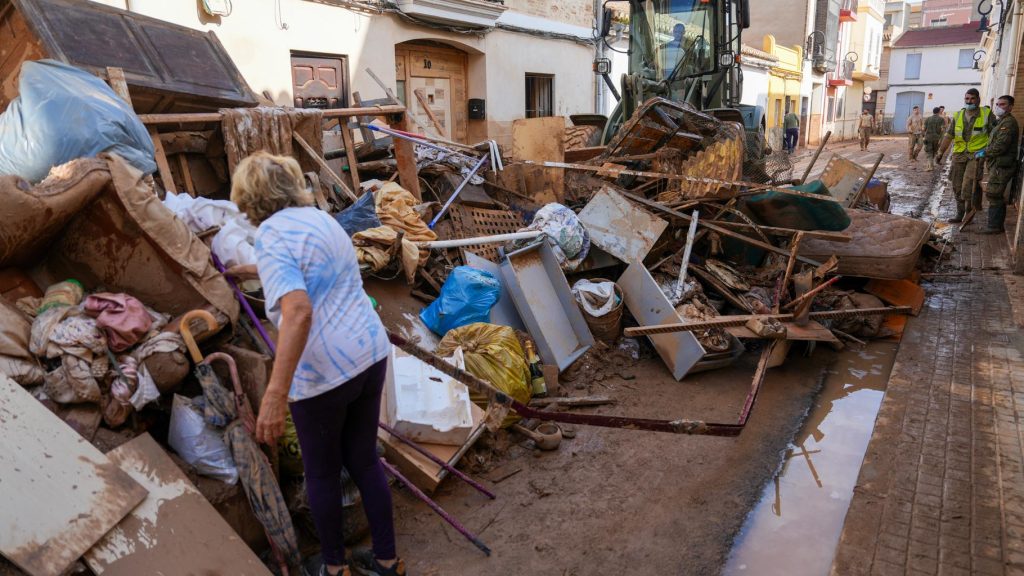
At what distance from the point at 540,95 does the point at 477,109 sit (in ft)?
7.95

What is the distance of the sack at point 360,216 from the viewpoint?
4.84 meters

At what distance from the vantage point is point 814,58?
29469mm

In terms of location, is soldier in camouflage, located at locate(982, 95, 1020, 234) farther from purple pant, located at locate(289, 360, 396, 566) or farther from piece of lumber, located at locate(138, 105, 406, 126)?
purple pant, located at locate(289, 360, 396, 566)

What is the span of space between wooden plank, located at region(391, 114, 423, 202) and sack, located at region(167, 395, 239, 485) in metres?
3.23

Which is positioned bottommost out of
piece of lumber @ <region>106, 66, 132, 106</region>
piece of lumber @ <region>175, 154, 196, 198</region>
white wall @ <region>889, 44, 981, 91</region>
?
piece of lumber @ <region>175, 154, 196, 198</region>

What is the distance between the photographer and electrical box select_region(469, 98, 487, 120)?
1194 cm

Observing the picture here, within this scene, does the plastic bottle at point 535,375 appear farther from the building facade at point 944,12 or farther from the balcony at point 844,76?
the building facade at point 944,12

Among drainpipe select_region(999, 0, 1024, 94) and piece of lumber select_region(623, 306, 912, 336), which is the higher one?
drainpipe select_region(999, 0, 1024, 94)

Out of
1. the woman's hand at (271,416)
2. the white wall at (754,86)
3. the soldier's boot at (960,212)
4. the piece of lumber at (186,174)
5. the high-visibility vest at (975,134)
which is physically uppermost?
the white wall at (754,86)

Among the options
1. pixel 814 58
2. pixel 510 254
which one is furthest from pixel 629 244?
pixel 814 58

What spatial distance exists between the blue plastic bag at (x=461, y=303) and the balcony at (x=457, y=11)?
6792 millimetres

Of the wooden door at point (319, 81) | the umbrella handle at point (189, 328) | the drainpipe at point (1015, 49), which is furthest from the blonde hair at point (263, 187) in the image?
the drainpipe at point (1015, 49)

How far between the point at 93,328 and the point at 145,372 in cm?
29

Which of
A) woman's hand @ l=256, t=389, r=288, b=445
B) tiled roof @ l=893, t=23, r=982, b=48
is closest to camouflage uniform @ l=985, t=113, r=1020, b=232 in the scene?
woman's hand @ l=256, t=389, r=288, b=445
